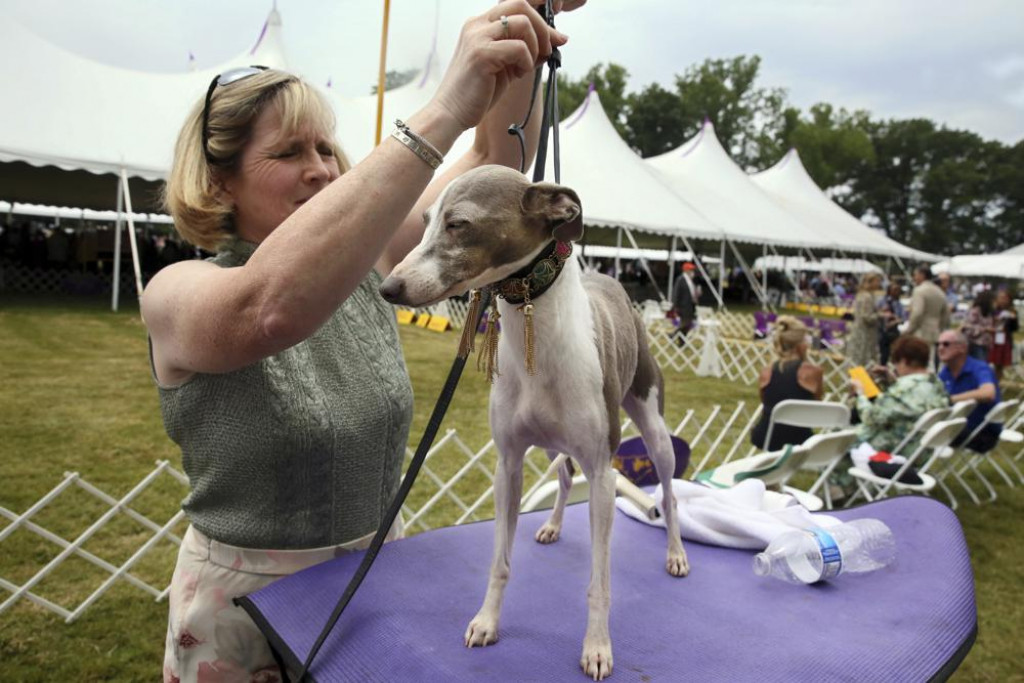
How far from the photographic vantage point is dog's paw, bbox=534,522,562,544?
6.15ft

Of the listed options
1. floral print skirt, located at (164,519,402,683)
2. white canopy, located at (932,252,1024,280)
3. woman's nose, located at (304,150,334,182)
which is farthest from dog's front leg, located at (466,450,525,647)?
white canopy, located at (932,252,1024,280)

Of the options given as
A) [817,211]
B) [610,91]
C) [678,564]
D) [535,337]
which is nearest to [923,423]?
[678,564]

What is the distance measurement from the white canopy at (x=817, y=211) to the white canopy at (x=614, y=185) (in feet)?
19.4

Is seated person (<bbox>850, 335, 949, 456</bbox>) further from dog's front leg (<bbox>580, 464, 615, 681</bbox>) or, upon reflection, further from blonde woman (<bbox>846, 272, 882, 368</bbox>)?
blonde woman (<bbox>846, 272, 882, 368</bbox>)

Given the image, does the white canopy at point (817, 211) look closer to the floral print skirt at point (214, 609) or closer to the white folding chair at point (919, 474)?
the white folding chair at point (919, 474)

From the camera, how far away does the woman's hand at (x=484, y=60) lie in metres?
1.02

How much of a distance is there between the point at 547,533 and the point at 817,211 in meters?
20.7

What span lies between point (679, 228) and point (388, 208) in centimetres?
1291

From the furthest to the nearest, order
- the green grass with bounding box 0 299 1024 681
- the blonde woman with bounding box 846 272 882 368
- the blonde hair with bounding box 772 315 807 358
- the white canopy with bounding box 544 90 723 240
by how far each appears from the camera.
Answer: the white canopy with bounding box 544 90 723 240, the blonde woman with bounding box 846 272 882 368, the blonde hair with bounding box 772 315 807 358, the green grass with bounding box 0 299 1024 681

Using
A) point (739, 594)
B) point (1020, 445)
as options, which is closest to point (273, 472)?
point (739, 594)

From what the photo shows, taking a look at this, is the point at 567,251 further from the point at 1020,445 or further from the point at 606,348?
the point at 1020,445

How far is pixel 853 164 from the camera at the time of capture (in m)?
48.3

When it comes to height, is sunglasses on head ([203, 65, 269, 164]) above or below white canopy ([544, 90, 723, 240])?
above

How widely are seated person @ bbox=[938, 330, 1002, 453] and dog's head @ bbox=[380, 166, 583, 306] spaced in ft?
18.4
